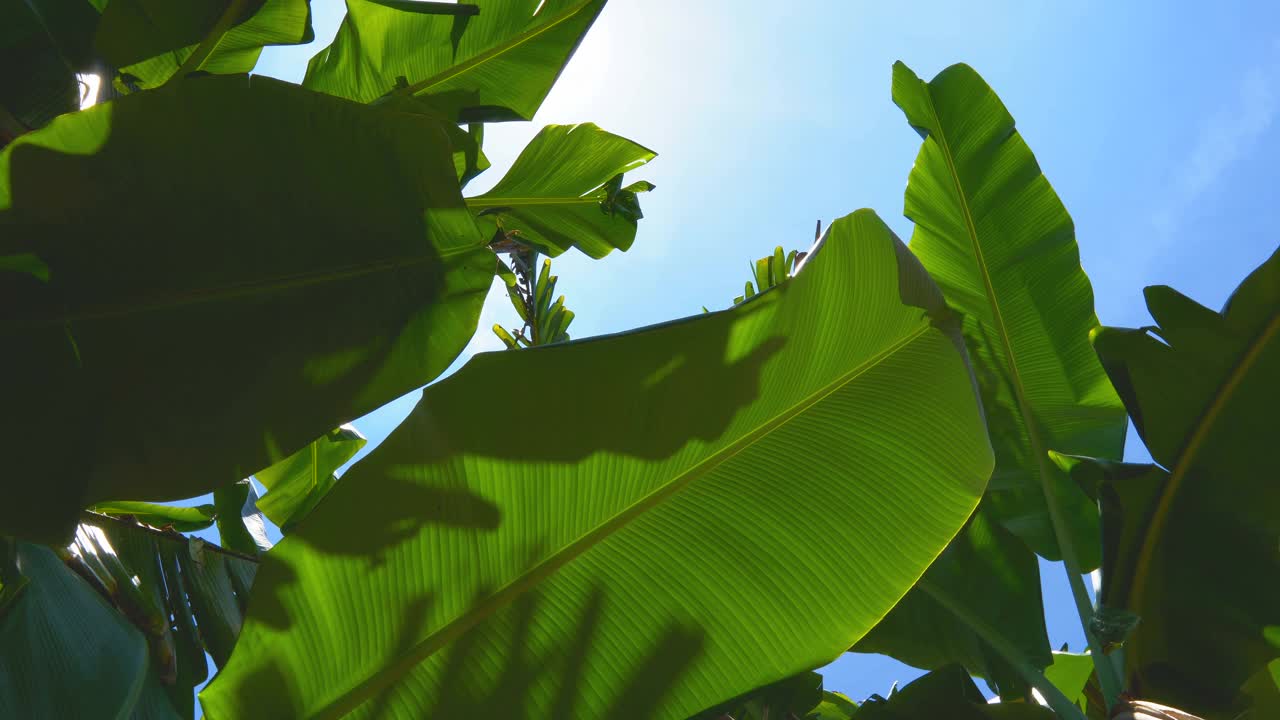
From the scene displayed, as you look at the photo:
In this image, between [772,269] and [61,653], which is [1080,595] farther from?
[61,653]

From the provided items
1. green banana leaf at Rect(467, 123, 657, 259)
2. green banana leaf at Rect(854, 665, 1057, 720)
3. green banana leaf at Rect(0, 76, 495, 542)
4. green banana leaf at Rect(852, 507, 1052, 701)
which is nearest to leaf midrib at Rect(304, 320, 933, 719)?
green banana leaf at Rect(0, 76, 495, 542)

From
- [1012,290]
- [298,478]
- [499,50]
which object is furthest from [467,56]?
[1012,290]

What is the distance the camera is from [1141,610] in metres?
0.80

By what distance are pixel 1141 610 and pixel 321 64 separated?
4.17 feet

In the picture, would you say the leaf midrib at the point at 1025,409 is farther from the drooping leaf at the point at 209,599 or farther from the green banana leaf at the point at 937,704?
the drooping leaf at the point at 209,599

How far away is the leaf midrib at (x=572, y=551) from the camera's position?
53 centimetres

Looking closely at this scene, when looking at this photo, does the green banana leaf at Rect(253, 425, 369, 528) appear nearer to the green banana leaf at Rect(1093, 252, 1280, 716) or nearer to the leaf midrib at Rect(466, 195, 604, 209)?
the leaf midrib at Rect(466, 195, 604, 209)

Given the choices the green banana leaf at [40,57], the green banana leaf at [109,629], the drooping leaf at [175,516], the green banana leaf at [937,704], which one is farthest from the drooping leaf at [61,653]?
the green banana leaf at [937,704]

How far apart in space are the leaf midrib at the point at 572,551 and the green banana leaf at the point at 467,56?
2.27 feet

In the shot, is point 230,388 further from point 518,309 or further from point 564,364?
point 518,309

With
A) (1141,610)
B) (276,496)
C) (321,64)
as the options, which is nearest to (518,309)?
(321,64)

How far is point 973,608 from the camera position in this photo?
0.87 m

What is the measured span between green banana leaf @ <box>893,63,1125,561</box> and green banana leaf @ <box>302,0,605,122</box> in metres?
0.61

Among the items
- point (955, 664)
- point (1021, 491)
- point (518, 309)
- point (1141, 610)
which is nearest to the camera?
point (955, 664)
